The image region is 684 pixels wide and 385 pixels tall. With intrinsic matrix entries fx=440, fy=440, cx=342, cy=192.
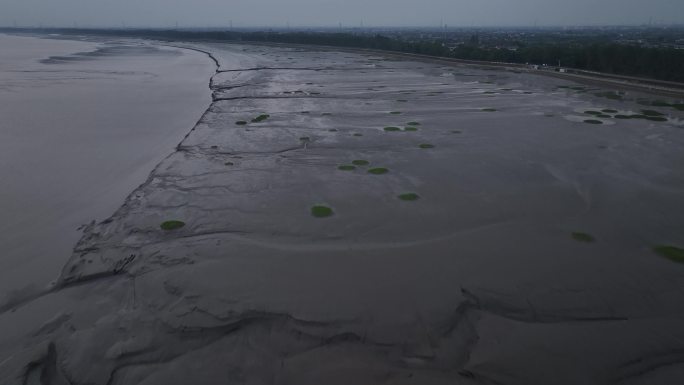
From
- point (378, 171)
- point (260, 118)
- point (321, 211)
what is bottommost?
point (321, 211)

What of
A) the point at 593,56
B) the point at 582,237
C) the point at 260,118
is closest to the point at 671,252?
the point at 582,237

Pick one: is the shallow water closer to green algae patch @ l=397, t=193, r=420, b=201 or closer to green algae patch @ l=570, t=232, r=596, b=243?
green algae patch @ l=397, t=193, r=420, b=201

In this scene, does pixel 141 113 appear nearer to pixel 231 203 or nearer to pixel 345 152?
pixel 345 152

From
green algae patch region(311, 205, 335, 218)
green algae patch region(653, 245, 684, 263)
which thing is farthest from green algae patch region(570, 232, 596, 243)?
green algae patch region(311, 205, 335, 218)

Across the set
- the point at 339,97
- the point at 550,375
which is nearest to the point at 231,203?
the point at 550,375

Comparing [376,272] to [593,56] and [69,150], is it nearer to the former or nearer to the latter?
[69,150]

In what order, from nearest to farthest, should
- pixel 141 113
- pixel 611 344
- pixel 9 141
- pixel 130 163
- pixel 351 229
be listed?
pixel 611 344 → pixel 351 229 → pixel 130 163 → pixel 9 141 → pixel 141 113
